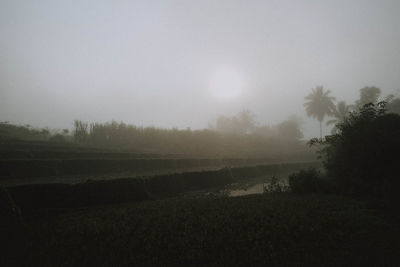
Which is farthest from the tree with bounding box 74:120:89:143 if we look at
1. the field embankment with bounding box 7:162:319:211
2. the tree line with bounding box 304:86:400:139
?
the tree line with bounding box 304:86:400:139

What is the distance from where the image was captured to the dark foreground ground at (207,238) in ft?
16.5

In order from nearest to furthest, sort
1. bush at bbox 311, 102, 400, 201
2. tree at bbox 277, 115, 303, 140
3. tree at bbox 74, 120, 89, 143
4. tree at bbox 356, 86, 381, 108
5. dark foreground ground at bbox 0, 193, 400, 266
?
dark foreground ground at bbox 0, 193, 400, 266 < bush at bbox 311, 102, 400, 201 < tree at bbox 74, 120, 89, 143 < tree at bbox 356, 86, 381, 108 < tree at bbox 277, 115, 303, 140

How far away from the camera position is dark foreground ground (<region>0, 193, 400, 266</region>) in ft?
16.5

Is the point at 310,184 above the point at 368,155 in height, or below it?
below

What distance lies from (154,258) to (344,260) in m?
3.85

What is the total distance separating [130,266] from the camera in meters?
4.86

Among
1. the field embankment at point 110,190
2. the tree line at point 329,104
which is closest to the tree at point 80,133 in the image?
the field embankment at point 110,190

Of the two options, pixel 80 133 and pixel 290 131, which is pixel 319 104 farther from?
pixel 80 133

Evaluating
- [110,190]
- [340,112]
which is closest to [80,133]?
[110,190]

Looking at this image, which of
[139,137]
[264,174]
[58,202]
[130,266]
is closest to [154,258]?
[130,266]

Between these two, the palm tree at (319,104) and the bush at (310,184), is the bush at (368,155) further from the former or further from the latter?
the palm tree at (319,104)

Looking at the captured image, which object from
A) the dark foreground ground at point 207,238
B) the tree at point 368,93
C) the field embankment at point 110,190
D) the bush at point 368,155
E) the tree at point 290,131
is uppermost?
the tree at point 368,93

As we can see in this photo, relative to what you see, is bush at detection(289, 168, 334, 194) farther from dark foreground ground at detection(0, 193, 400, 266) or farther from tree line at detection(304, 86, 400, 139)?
tree line at detection(304, 86, 400, 139)

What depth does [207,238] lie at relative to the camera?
5.90 m
